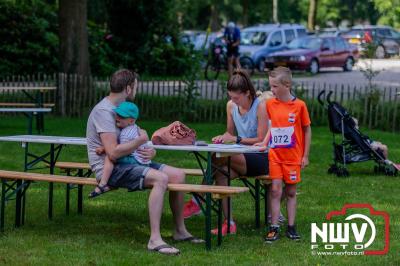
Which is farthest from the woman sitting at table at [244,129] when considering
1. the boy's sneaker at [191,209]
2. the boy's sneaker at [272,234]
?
the boy's sneaker at [191,209]

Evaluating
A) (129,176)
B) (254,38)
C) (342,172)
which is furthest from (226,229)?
(254,38)

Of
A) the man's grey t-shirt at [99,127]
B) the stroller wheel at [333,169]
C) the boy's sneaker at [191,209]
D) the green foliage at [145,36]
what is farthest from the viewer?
the green foliage at [145,36]

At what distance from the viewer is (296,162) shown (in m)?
8.80

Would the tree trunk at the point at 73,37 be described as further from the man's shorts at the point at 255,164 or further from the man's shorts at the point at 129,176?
the man's shorts at the point at 129,176

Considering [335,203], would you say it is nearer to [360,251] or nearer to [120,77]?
[360,251]

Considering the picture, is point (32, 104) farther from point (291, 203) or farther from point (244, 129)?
point (291, 203)

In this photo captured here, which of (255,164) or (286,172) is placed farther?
(255,164)

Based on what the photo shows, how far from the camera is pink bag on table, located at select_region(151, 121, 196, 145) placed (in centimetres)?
878

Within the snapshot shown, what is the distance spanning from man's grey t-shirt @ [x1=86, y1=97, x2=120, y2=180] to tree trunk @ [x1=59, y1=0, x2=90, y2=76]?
1452cm

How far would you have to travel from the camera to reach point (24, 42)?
3120 cm

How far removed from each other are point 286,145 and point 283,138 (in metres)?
0.07

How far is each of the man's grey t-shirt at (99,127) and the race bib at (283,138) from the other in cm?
142

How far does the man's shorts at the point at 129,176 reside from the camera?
8367 millimetres

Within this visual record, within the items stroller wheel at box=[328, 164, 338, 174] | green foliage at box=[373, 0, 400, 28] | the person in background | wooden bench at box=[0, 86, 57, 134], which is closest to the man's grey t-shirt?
stroller wheel at box=[328, 164, 338, 174]
